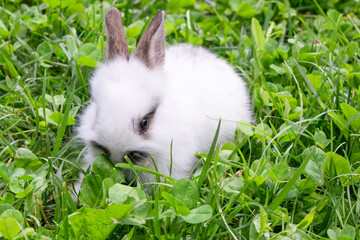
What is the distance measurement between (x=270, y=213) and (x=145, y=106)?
0.85m

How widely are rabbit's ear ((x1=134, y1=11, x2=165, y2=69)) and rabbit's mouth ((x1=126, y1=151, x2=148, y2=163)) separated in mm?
556

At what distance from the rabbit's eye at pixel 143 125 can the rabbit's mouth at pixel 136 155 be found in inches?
4.6

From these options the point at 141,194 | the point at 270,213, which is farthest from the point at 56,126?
the point at 270,213

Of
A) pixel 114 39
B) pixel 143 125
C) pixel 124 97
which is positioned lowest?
pixel 143 125

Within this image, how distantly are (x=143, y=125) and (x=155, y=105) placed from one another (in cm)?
16

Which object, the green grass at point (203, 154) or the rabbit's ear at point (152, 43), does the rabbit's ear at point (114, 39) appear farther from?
the green grass at point (203, 154)

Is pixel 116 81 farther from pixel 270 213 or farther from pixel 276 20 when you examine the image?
pixel 276 20

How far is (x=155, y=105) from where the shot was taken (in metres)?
2.95

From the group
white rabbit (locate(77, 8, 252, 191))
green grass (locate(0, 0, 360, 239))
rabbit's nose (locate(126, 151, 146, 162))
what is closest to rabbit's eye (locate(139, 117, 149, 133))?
white rabbit (locate(77, 8, 252, 191))

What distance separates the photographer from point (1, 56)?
147 inches

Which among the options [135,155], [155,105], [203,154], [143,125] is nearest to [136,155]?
[135,155]

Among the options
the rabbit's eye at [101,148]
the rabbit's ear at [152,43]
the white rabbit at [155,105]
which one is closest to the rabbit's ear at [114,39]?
the white rabbit at [155,105]

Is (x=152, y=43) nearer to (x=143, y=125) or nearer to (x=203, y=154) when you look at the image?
(x=143, y=125)

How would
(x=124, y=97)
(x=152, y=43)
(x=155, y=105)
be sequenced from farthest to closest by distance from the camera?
1. (x=152, y=43)
2. (x=155, y=105)
3. (x=124, y=97)
